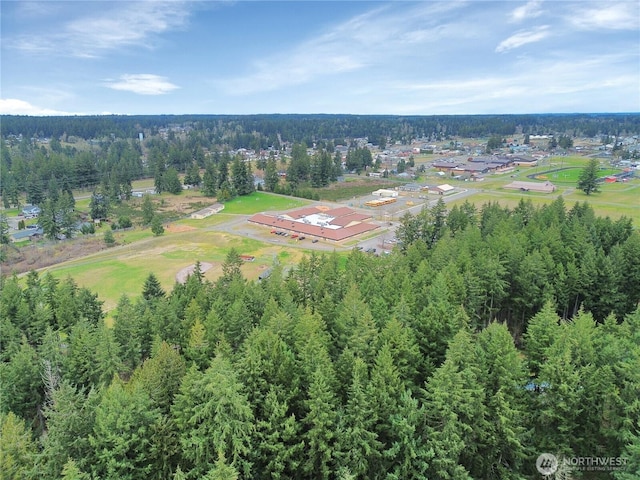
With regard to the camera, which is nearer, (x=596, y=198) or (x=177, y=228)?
(x=177, y=228)

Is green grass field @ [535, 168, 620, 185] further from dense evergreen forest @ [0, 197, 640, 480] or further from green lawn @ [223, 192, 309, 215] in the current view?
dense evergreen forest @ [0, 197, 640, 480]

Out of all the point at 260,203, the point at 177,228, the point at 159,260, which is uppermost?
the point at 260,203

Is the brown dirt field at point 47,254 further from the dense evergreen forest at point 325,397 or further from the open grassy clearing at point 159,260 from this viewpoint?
the dense evergreen forest at point 325,397

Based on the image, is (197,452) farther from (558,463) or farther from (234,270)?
(234,270)

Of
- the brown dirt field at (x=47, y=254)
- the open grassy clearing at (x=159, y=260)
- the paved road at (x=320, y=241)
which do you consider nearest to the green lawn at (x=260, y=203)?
the paved road at (x=320, y=241)

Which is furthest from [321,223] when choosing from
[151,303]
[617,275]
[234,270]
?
[617,275]

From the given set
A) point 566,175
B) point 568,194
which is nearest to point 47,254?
point 568,194

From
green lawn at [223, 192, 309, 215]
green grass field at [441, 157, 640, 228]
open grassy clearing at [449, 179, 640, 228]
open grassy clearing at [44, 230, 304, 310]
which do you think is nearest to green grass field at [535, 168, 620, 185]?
green grass field at [441, 157, 640, 228]

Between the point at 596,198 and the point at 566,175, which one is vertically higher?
the point at 566,175

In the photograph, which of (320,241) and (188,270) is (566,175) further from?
(188,270)
